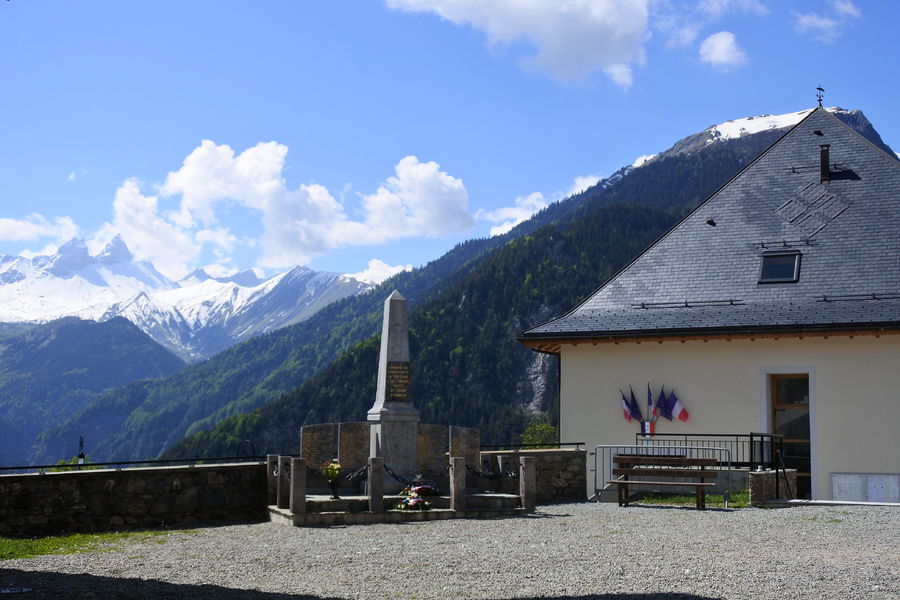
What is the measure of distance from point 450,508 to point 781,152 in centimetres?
1499

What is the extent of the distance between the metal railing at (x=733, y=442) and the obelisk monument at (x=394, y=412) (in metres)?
5.55

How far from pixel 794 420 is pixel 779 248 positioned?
4.16 m

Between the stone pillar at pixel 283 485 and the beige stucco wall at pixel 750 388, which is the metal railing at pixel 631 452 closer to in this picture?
the beige stucco wall at pixel 750 388

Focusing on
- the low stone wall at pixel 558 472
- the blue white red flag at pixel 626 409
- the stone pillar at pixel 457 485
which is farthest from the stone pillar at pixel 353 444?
the blue white red flag at pixel 626 409

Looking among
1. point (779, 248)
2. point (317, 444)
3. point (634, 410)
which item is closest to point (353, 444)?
point (317, 444)

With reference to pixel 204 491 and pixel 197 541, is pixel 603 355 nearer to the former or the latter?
pixel 204 491

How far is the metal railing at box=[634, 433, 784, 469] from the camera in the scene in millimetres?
20750

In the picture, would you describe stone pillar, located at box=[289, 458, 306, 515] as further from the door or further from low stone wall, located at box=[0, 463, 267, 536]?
the door

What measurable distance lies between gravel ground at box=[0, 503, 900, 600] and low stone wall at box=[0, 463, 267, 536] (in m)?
1.99

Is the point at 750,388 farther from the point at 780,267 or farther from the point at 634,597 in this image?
the point at 634,597

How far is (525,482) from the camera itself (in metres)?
17.1

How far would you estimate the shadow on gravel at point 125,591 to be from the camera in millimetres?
8477

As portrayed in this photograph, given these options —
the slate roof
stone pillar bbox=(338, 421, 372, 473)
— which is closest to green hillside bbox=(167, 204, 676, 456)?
the slate roof

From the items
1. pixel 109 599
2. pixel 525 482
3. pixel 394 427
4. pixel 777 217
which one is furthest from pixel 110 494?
pixel 777 217
